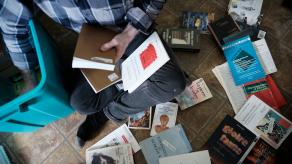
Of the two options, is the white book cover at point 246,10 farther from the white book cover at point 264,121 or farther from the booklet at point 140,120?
the booklet at point 140,120

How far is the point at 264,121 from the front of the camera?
1.24 metres

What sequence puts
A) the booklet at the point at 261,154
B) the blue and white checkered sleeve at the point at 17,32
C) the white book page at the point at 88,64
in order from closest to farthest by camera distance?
1. the blue and white checkered sleeve at the point at 17,32
2. the white book page at the point at 88,64
3. the booklet at the point at 261,154

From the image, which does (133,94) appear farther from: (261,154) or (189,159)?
(261,154)

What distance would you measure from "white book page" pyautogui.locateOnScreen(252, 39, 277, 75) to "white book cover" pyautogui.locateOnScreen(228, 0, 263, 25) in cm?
13

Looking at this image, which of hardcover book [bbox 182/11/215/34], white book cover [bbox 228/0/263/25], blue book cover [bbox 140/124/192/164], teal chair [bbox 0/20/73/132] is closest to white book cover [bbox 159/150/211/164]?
blue book cover [bbox 140/124/192/164]

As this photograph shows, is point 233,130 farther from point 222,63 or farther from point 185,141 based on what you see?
point 222,63

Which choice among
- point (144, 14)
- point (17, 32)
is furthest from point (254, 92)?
point (17, 32)

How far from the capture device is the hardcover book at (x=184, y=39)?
135 centimetres

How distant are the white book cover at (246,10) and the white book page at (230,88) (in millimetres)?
287

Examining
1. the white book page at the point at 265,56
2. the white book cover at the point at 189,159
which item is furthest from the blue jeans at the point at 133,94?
the white book page at the point at 265,56

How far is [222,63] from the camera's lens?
1369mm

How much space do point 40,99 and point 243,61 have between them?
0.95 meters

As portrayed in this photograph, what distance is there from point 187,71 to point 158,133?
35 cm

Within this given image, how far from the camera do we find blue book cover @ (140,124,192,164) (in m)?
1.21
